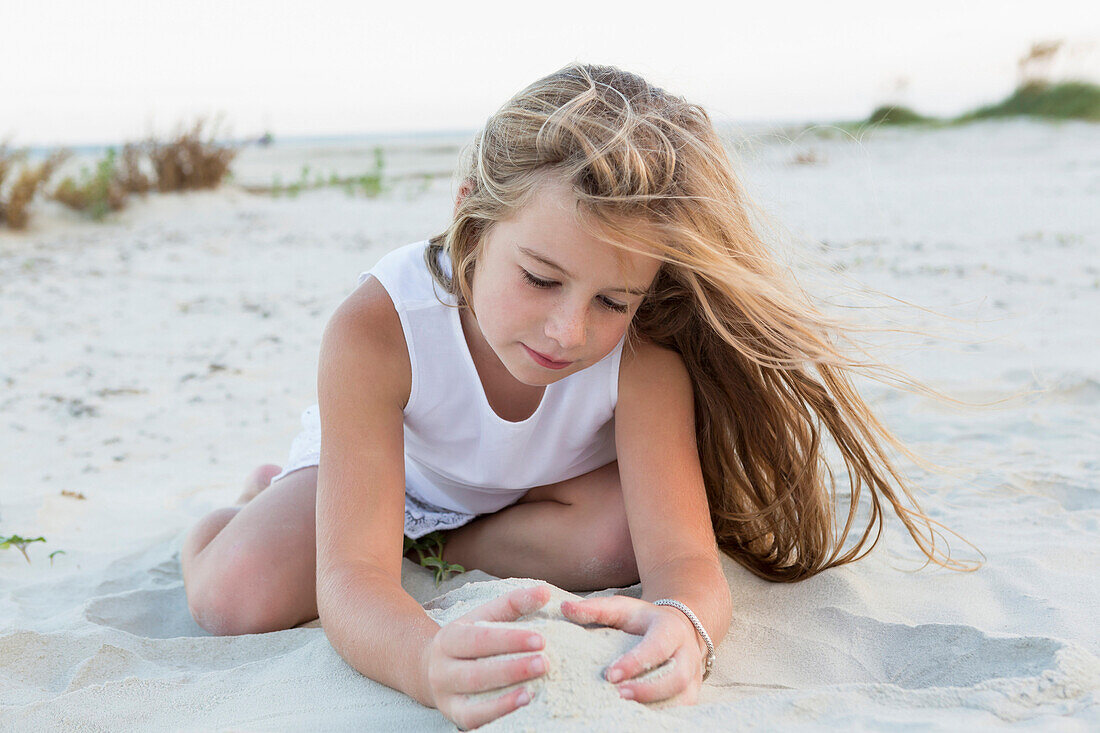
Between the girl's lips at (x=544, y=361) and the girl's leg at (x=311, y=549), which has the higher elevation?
the girl's lips at (x=544, y=361)

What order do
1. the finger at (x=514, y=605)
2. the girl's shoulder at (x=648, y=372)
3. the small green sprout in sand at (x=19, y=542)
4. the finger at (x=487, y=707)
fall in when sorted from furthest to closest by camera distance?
the small green sprout in sand at (x=19, y=542) → the girl's shoulder at (x=648, y=372) → the finger at (x=514, y=605) → the finger at (x=487, y=707)

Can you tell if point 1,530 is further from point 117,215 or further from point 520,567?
point 117,215

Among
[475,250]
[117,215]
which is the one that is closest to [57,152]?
[117,215]

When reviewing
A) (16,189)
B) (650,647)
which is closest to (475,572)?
(650,647)

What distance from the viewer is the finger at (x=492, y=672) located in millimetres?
1349

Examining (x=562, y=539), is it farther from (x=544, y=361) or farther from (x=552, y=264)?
(x=552, y=264)

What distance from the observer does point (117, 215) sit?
8875 mm

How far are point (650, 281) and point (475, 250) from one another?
36 cm

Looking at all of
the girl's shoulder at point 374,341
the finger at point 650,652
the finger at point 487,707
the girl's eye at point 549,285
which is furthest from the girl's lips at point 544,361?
the finger at point 487,707

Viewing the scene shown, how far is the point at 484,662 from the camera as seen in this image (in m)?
1.38

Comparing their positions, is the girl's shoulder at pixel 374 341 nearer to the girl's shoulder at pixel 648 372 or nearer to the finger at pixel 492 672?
the girl's shoulder at pixel 648 372

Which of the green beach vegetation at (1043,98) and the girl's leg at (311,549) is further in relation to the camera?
the green beach vegetation at (1043,98)

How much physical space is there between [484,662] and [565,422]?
77cm

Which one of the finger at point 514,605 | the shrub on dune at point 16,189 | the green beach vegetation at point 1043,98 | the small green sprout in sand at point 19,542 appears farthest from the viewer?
the green beach vegetation at point 1043,98
